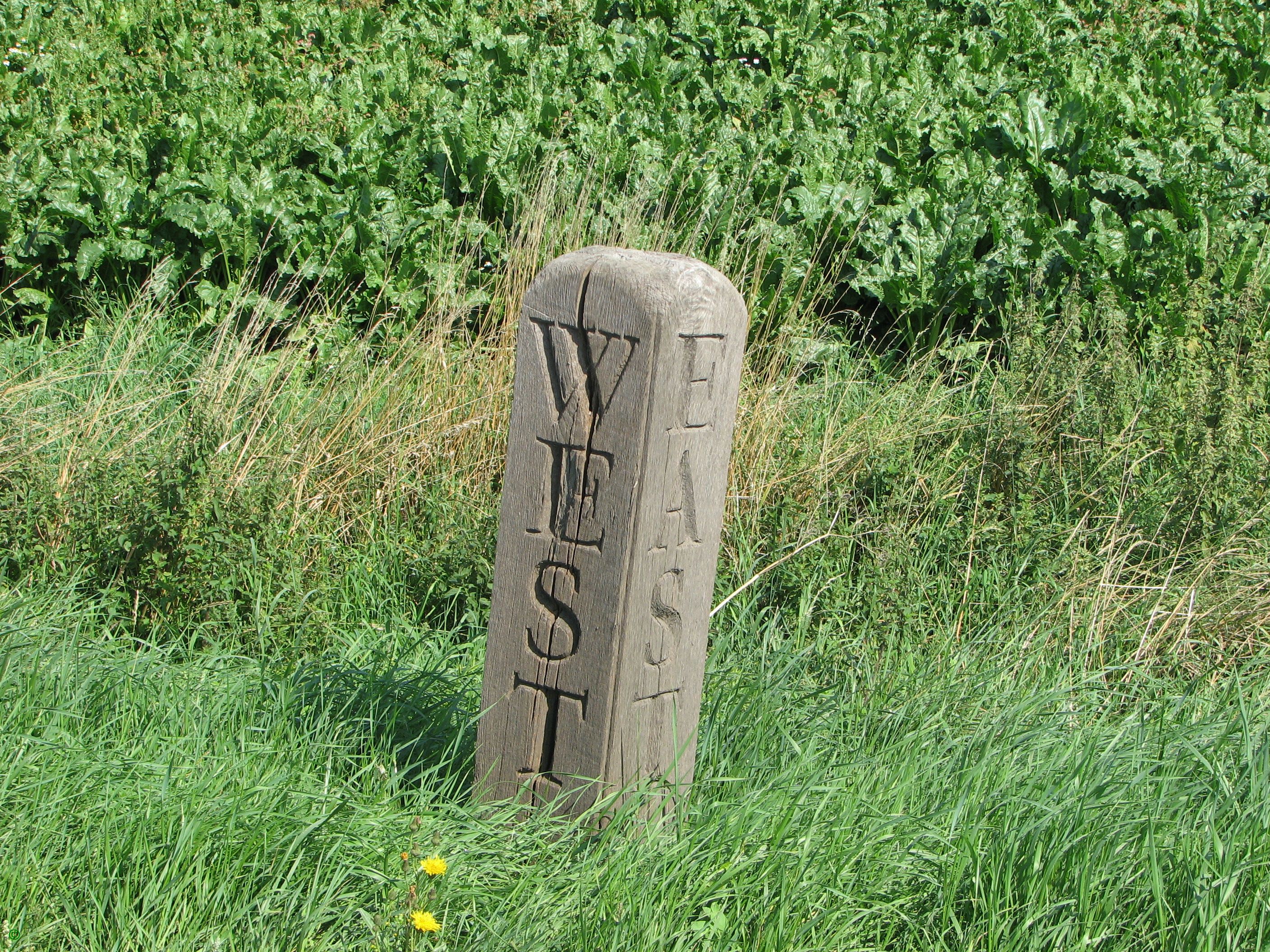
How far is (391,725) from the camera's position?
2.83 m

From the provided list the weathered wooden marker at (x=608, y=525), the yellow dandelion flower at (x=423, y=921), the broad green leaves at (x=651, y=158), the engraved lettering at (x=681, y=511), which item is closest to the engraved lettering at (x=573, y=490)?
the weathered wooden marker at (x=608, y=525)

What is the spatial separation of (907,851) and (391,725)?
3.93 feet

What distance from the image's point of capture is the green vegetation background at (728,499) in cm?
237

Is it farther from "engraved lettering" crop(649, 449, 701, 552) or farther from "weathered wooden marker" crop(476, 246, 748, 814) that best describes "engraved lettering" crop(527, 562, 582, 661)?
"engraved lettering" crop(649, 449, 701, 552)

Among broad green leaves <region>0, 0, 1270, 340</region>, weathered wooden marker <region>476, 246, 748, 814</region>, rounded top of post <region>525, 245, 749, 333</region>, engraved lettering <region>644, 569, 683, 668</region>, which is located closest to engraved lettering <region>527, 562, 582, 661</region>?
weathered wooden marker <region>476, 246, 748, 814</region>

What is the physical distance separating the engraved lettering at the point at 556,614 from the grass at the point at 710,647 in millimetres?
363

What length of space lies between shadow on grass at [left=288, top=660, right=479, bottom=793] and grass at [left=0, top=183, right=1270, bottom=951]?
0.6 inches

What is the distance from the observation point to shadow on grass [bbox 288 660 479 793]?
2.80 meters

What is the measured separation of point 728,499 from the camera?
4074 mm

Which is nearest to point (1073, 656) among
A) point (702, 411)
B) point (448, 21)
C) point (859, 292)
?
point (702, 411)

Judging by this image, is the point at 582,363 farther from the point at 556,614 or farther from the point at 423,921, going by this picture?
the point at 423,921

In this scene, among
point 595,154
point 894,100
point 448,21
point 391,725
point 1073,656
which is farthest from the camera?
point 448,21

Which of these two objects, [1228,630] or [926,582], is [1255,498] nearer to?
[1228,630]

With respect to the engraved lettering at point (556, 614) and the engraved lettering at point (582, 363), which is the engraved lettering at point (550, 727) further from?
the engraved lettering at point (582, 363)
